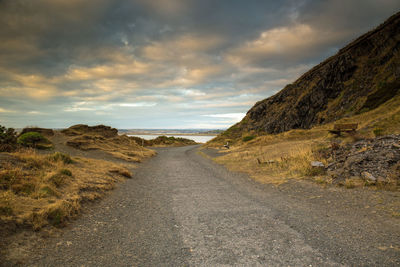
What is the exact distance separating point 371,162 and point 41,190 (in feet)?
38.2

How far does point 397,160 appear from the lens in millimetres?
7625

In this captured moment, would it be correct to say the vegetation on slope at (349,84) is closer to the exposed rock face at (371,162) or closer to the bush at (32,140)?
the exposed rock face at (371,162)

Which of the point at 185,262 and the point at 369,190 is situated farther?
the point at 369,190

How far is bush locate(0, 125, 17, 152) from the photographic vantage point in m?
8.90

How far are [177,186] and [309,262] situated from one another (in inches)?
262

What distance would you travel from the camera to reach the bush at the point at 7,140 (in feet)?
29.2

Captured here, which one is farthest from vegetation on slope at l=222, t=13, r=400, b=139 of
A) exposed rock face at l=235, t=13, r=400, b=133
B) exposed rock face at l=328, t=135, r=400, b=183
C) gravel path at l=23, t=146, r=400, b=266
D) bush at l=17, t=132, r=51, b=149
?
bush at l=17, t=132, r=51, b=149

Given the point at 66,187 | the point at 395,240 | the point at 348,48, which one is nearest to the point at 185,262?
the point at 395,240

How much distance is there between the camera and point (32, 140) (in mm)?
12867

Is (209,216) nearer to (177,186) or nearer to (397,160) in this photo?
(177,186)

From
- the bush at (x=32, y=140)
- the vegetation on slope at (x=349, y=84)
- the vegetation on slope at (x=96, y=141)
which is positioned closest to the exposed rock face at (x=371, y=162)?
the vegetation on slope at (x=96, y=141)

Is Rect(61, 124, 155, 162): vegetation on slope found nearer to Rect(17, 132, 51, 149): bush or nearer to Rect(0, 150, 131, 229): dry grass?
Rect(17, 132, 51, 149): bush

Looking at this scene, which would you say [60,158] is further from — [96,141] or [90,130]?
[90,130]

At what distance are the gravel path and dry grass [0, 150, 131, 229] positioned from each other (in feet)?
1.75
